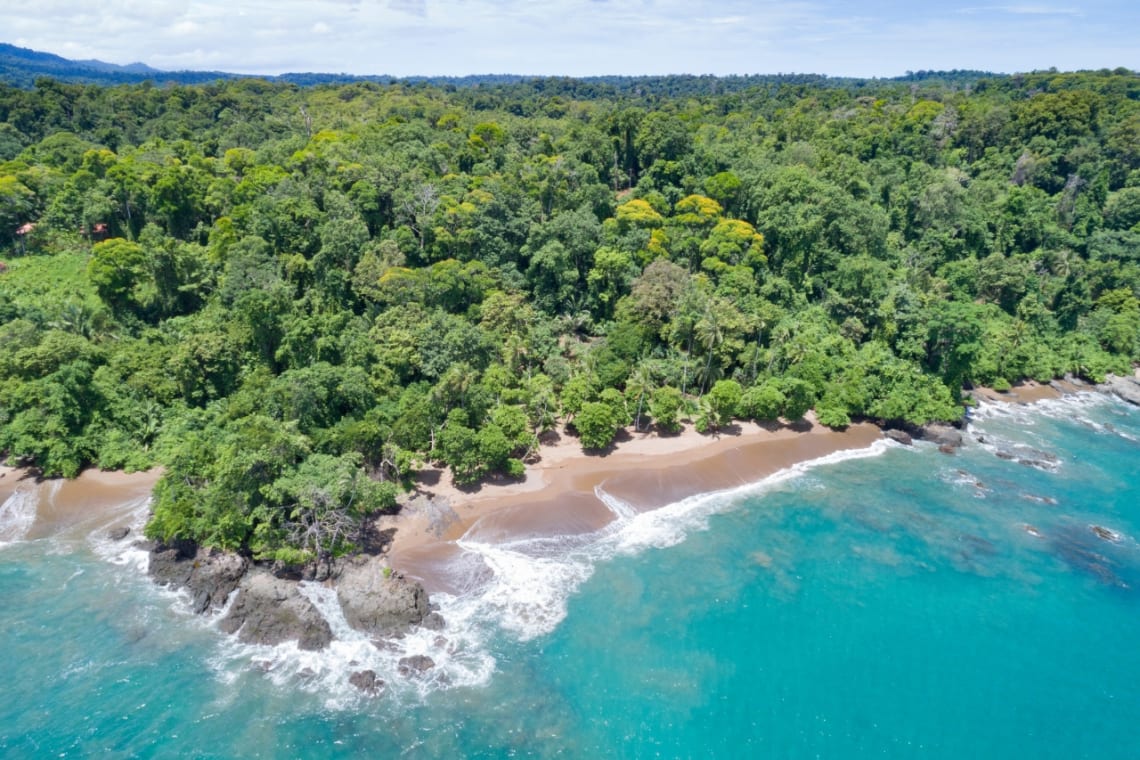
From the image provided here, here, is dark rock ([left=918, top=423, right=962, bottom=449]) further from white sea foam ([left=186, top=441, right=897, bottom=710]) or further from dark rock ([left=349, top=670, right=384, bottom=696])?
dark rock ([left=349, top=670, right=384, bottom=696])

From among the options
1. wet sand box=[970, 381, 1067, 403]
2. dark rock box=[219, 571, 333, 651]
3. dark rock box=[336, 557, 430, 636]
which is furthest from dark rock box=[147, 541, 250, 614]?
wet sand box=[970, 381, 1067, 403]

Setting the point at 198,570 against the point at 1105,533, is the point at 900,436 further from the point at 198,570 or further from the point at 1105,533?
the point at 198,570

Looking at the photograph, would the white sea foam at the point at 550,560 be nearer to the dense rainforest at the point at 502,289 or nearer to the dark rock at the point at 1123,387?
the dense rainforest at the point at 502,289

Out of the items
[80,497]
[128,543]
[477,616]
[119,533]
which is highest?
[80,497]

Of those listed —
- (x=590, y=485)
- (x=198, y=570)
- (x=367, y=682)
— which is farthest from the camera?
(x=590, y=485)

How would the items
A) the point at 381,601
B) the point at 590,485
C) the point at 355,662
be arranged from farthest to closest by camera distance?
the point at 590,485, the point at 381,601, the point at 355,662

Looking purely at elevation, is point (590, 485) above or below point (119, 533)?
above

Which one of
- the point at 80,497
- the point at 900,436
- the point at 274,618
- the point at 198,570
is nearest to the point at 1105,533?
the point at 900,436

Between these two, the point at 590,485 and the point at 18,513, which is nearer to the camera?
the point at 18,513
